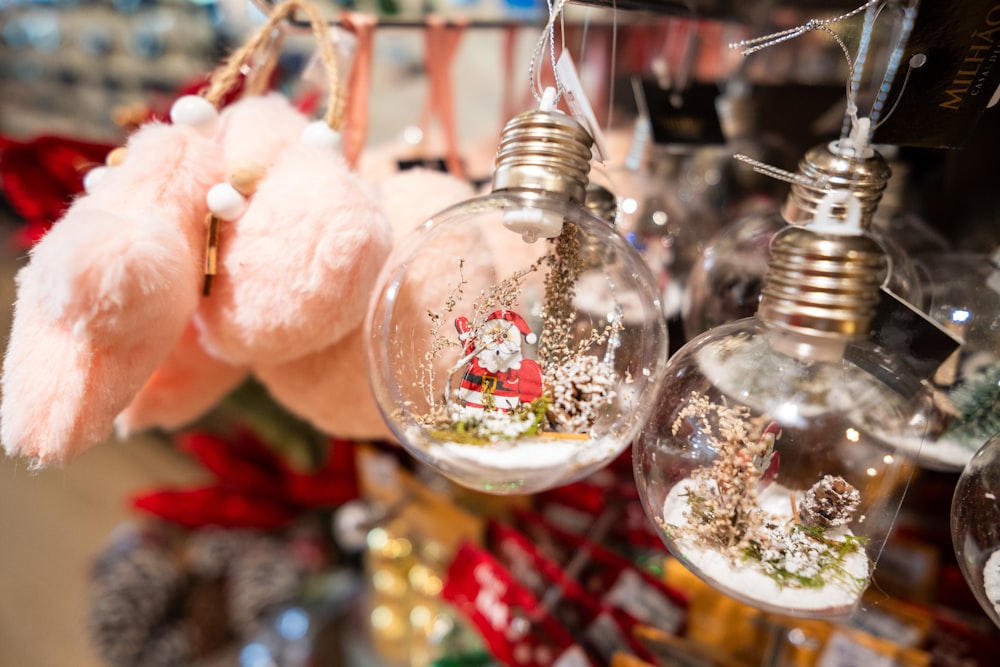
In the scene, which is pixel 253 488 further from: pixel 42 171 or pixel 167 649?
pixel 42 171

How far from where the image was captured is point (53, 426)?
391 mm

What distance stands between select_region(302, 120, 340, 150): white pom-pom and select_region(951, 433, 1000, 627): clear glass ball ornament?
54 cm

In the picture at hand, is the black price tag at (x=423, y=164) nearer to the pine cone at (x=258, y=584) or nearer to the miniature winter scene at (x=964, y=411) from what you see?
the miniature winter scene at (x=964, y=411)

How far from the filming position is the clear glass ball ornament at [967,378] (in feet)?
1.56

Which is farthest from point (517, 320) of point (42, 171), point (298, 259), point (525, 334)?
point (42, 171)

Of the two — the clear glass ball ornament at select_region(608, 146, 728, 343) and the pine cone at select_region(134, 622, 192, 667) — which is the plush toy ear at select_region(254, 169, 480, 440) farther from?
the pine cone at select_region(134, 622, 192, 667)

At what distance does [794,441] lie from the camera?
372 millimetres

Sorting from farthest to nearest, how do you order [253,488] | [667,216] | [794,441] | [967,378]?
[253,488] → [667,216] → [967,378] → [794,441]

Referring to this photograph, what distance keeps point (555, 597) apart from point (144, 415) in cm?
55

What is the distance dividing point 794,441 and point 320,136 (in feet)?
1.43

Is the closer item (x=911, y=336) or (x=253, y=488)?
(x=911, y=336)

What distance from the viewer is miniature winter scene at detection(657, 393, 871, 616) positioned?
1.24ft

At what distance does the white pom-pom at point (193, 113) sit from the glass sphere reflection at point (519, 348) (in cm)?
23

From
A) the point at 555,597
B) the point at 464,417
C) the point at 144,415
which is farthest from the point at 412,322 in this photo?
the point at 555,597
